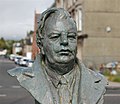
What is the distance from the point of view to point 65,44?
343cm

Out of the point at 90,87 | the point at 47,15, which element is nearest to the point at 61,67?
the point at 90,87

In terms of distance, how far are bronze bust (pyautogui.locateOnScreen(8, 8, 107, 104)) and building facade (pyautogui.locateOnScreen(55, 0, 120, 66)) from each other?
119 ft

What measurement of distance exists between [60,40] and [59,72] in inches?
11.4

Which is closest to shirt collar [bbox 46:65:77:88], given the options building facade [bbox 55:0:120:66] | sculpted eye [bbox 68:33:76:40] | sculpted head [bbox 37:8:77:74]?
sculpted head [bbox 37:8:77:74]

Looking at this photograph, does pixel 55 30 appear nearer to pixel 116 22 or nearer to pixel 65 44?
pixel 65 44

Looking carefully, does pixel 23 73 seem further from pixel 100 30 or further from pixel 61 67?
pixel 100 30

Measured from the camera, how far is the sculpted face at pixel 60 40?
3.45 m

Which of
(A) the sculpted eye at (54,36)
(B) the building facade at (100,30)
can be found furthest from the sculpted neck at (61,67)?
(B) the building facade at (100,30)

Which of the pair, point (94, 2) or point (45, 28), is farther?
point (94, 2)

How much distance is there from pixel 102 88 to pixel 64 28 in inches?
25.6

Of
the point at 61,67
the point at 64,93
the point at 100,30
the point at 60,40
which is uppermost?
the point at 100,30

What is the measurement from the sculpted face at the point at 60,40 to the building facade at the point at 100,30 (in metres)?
36.4

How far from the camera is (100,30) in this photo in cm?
4050

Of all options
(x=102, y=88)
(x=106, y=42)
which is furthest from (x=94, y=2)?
(x=102, y=88)
